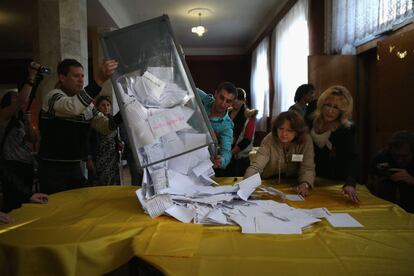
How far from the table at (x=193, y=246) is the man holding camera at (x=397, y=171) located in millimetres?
799

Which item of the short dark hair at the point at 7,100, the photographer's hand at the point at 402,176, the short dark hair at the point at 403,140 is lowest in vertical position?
the photographer's hand at the point at 402,176

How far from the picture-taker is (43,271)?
2.99ft

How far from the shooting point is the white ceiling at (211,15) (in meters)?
5.32

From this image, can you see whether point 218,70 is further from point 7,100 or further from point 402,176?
point 402,176

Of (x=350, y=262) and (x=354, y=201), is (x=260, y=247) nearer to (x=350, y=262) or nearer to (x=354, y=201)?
(x=350, y=262)

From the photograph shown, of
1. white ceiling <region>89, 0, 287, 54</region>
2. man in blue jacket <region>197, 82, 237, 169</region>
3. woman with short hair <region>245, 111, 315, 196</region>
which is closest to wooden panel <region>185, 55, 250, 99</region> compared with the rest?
white ceiling <region>89, 0, 287, 54</region>

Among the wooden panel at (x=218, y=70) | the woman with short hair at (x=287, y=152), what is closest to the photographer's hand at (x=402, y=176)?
the woman with short hair at (x=287, y=152)

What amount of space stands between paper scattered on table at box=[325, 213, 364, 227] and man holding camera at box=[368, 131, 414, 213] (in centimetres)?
89

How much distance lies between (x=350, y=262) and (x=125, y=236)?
0.66 m

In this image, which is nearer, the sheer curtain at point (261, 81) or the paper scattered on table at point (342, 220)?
the paper scattered on table at point (342, 220)

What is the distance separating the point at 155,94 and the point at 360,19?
2.86 meters

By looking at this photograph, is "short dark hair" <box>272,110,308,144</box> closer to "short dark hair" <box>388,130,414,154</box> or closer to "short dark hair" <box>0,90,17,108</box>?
"short dark hair" <box>388,130,414,154</box>

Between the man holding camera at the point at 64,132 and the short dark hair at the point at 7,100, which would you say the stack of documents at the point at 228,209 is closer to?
the man holding camera at the point at 64,132

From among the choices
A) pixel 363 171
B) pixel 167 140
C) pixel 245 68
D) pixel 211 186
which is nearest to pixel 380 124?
pixel 363 171
